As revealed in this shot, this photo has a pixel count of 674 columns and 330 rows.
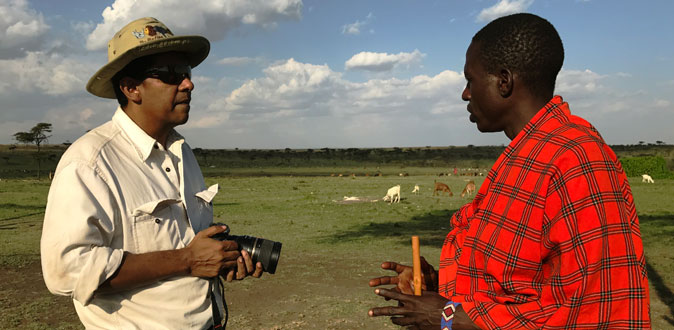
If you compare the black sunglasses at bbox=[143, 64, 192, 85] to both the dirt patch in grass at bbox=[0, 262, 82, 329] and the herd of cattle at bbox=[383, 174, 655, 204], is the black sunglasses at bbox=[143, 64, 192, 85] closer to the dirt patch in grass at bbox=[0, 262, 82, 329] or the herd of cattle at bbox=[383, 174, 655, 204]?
the dirt patch in grass at bbox=[0, 262, 82, 329]

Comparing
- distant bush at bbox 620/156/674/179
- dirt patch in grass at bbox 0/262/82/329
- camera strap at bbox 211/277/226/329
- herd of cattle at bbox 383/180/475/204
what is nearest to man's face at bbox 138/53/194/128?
camera strap at bbox 211/277/226/329

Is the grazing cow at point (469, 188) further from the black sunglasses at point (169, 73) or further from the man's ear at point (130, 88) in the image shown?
the man's ear at point (130, 88)

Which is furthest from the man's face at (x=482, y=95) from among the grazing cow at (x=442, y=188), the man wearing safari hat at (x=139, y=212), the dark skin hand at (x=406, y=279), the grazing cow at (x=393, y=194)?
the grazing cow at (x=442, y=188)

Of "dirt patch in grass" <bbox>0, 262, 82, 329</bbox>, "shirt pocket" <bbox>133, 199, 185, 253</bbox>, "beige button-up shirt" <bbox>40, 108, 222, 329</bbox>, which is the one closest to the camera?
"beige button-up shirt" <bbox>40, 108, 222, 329</bbox>

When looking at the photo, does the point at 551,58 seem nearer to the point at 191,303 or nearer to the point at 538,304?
the point at 538,304

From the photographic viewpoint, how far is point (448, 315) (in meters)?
2.00

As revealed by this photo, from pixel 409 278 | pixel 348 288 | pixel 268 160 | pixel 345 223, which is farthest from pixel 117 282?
pixel 268 160

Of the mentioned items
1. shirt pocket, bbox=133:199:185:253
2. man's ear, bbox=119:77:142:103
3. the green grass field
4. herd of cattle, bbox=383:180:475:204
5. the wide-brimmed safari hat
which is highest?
the wide-brimmed safari hat

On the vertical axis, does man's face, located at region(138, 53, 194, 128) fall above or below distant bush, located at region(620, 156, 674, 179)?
above

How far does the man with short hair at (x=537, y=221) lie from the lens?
1742mm

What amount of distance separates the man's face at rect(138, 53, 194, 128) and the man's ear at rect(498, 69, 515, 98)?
1.53 m

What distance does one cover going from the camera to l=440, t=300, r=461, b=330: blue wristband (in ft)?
6.53

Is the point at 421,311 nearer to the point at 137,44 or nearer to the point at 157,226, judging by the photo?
the point at 157,226

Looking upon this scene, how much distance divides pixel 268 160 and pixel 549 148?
67.4 m
